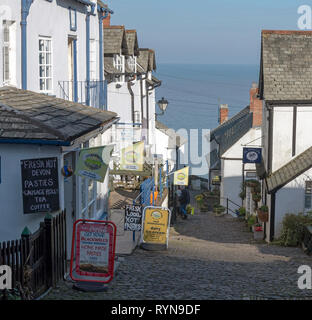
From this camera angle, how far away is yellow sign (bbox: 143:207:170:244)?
1667cm

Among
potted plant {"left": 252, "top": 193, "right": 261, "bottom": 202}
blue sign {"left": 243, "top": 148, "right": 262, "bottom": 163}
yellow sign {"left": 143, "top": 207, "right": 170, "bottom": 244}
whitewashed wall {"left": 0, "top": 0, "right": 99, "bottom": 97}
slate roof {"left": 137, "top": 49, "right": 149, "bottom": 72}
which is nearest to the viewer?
whitewashed wall {"left": 0, "top": 0, "right": 99, "bottom": 97}

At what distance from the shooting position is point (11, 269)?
8.86 metres

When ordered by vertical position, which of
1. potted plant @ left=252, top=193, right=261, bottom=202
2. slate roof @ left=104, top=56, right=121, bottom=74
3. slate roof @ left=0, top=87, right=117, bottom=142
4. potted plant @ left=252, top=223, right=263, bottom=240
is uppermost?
slate roof @ left=104, top=56, right=121, bottom=74

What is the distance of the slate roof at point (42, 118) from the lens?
10.2 meters

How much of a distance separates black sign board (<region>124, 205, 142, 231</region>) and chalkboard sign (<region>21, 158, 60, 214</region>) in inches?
217

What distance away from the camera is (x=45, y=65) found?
16.1 m

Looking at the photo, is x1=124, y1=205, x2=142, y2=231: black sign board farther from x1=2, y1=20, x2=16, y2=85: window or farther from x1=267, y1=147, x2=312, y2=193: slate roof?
x1=267, y1=147, x2=312, y2=193: slate roof

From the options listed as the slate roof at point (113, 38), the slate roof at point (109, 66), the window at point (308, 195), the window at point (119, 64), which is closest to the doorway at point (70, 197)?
the window at point (308, 195)

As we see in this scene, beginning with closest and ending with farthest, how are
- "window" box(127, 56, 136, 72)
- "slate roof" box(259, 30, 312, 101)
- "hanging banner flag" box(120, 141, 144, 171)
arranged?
"hanging banner flag" box(120, 141, 144, 171)
"slate roof" box(259, 30, 312, 101)
"window" box(127, 56, 136, 72)

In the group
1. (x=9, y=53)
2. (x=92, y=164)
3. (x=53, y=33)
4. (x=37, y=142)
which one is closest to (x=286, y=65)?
(x=53, y=33)

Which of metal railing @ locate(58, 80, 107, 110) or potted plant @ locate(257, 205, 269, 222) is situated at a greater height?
metal railing @ locate(58, 80, 107, 110)

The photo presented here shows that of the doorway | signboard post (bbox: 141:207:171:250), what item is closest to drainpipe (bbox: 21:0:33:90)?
the doorway

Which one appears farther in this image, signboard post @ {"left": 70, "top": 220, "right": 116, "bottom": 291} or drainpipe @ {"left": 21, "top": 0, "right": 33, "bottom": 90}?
drainpipe @ {"left": 21, "top": 0, "right": 33, "bottom": 90}

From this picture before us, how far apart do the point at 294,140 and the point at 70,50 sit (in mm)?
9238
